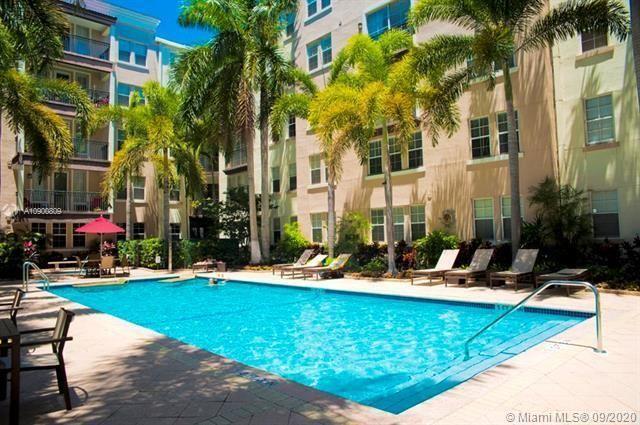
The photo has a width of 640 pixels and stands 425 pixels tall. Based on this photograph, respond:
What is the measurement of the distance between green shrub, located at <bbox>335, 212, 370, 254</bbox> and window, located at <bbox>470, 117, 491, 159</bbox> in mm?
6324

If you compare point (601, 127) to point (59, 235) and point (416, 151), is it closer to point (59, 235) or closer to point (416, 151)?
point (416, 151)

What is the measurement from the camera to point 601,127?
16125 mm

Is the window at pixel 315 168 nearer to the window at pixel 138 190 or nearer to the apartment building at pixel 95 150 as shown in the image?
the apartment building at pixel 95 150

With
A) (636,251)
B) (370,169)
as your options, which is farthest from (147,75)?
(636,251)

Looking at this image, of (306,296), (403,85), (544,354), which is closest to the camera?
(544,354)

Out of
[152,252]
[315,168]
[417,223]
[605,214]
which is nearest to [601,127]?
[605,214]

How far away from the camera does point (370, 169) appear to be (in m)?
23.5

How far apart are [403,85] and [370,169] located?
7058mm

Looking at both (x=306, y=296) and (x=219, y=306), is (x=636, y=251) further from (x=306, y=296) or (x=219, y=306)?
(x=219, y=306)

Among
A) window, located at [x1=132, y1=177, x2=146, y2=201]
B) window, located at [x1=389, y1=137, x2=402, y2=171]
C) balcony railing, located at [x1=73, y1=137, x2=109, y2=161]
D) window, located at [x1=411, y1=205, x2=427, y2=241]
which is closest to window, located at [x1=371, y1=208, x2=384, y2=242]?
window, located at [x1=411, y1=205, x2=427, y2=241]

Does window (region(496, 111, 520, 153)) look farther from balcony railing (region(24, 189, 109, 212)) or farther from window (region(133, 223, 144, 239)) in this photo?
window (region(133, 223, 144, 239))

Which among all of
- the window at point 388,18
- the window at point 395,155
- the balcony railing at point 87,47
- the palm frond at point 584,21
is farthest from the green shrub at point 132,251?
the palm frond at point 584,21

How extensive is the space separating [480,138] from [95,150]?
A: 86.2 feet

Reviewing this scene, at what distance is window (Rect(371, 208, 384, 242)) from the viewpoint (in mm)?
22703
